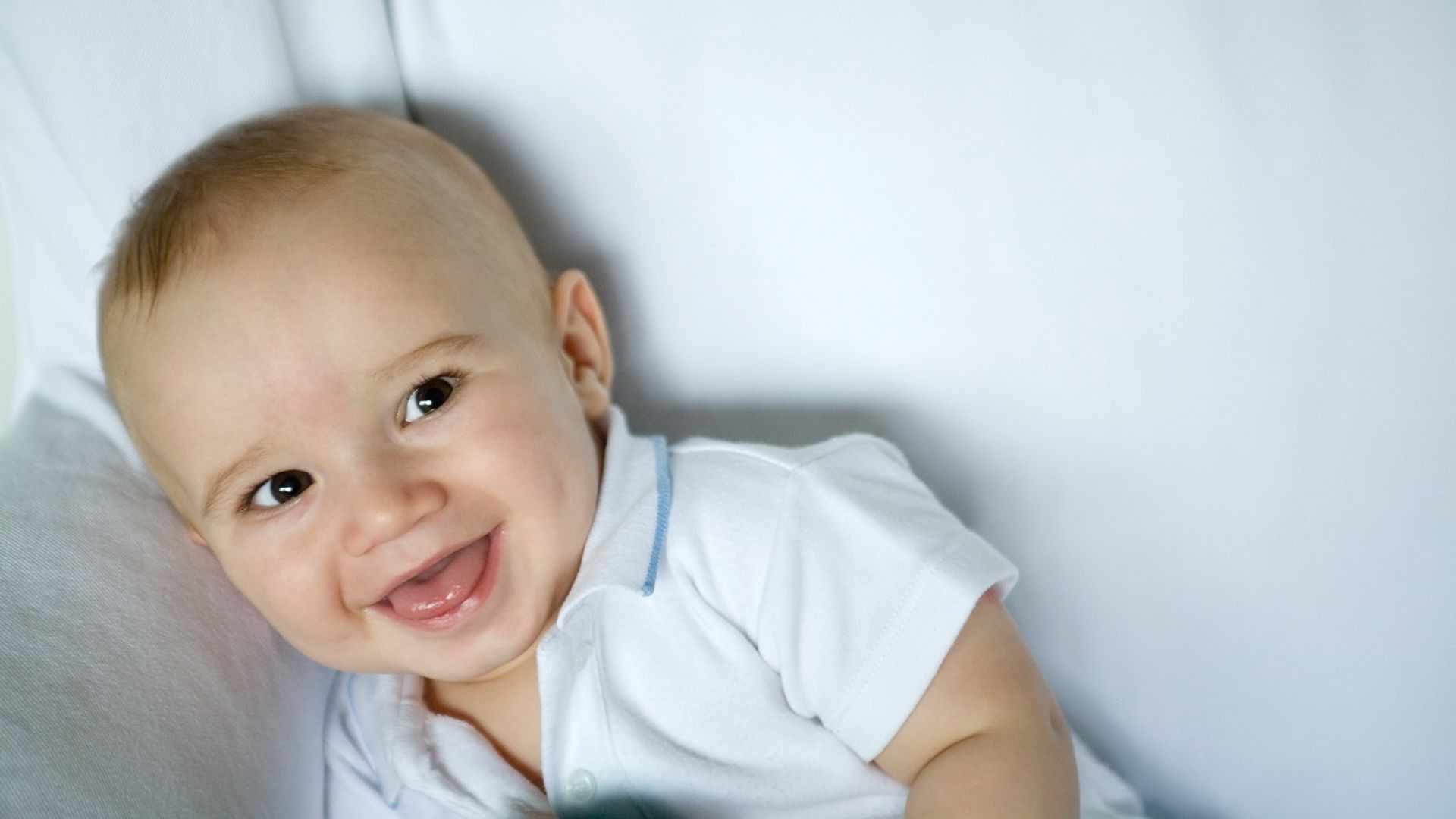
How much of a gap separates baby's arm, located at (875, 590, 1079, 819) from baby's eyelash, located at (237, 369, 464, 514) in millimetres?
387

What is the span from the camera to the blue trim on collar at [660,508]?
777mm

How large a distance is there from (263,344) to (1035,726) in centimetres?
56

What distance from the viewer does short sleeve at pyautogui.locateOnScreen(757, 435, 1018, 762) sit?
72cm

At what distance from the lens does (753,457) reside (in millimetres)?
827

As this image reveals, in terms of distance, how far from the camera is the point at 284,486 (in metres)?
0.75

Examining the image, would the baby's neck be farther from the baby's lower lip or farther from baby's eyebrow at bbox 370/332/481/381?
baby's eyebrow at bbox 370/332/481/381

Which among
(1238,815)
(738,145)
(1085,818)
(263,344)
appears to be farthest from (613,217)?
(1238,815)

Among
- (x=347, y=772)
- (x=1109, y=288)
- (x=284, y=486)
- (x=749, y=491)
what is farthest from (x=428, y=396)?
(x=1109, y=288)

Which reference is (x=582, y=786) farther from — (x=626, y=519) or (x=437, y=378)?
(x=437, y=378)

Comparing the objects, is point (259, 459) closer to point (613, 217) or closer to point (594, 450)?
point (594, 450)

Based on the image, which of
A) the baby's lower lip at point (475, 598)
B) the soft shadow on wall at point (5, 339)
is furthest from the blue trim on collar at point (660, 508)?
the soft shadow on wall at point (5, 339)

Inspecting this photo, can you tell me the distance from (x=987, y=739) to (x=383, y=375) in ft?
1.52

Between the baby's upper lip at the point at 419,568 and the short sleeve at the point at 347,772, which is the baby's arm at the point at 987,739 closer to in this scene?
the baby's upper lip at the point at 419,568

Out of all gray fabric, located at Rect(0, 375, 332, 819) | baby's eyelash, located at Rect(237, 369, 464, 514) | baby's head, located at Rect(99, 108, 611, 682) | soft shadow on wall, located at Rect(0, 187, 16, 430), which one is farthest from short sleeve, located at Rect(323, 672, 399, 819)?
soft shadow on wall, located at Rect(0, 187, 16, 430)
